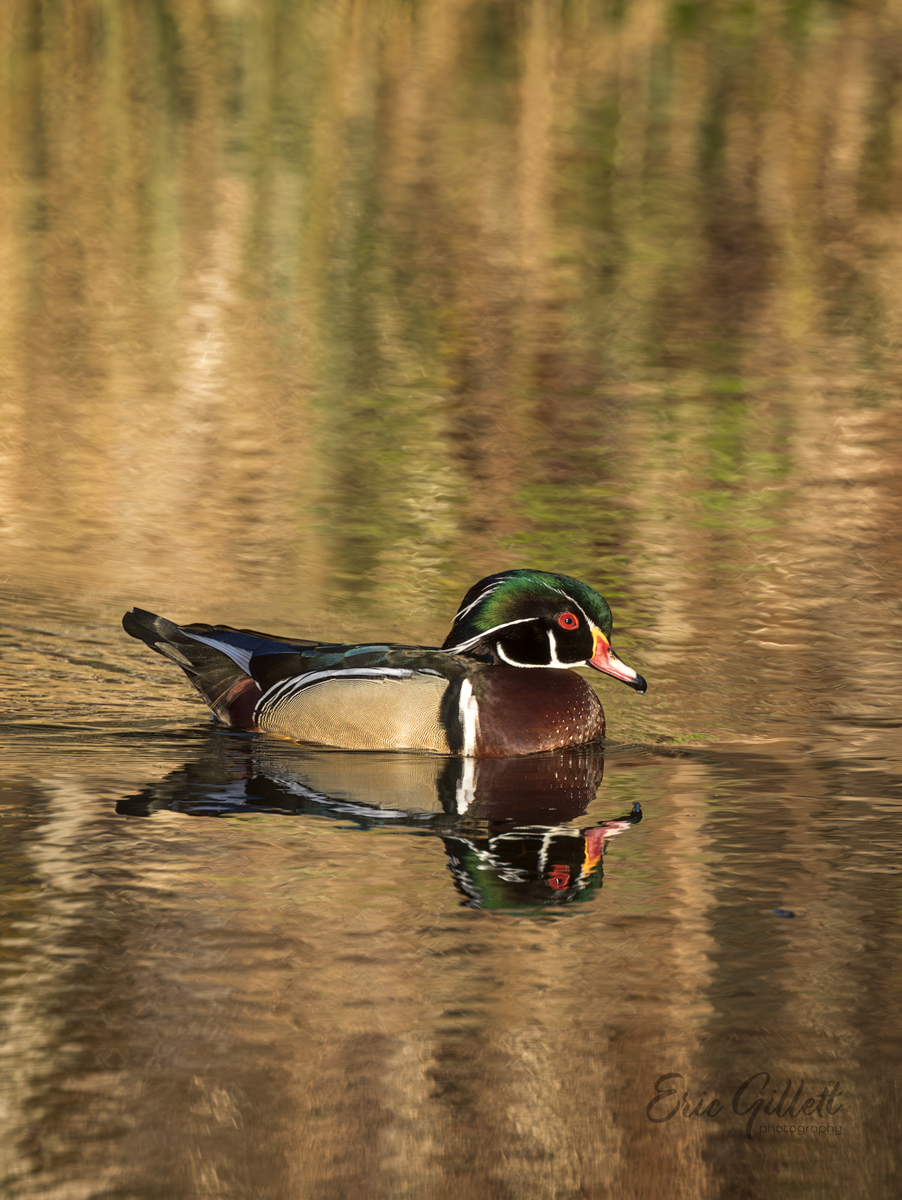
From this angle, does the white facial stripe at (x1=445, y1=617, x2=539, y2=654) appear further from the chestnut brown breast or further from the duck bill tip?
the duck bill tip

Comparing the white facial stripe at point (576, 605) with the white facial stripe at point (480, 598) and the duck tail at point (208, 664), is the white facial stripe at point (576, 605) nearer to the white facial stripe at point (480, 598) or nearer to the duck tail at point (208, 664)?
the white facial stripe at point (480, 598)

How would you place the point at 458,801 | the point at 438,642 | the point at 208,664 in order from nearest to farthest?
the point at 458,801
the point at 208,664
the point at 438,642

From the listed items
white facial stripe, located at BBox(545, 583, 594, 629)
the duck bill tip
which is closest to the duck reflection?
the duck bill tip

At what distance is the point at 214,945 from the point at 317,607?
183 inches

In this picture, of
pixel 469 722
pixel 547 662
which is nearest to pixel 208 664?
pixel 469 722

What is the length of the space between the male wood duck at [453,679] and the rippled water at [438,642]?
204 millimetres

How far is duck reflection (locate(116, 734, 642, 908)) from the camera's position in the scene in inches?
279

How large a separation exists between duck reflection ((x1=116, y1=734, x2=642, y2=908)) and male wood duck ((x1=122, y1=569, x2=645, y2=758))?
0.11m

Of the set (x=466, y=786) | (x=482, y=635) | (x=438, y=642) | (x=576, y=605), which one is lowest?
(x=438, y=642)

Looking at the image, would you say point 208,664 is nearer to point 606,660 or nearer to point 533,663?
point 533,663

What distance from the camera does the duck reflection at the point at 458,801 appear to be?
23.2ft

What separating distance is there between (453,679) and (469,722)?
0.22 m

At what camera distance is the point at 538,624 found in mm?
9062

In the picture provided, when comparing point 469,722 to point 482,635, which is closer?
point 469,722
